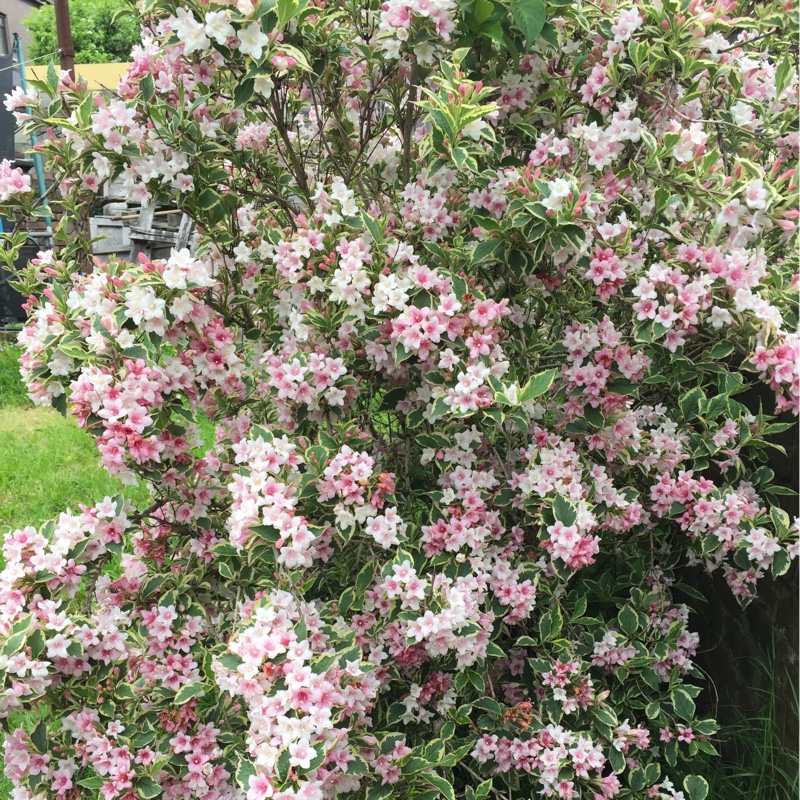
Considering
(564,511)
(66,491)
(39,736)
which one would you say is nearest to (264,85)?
(564,511)

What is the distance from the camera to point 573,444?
2.06 meters

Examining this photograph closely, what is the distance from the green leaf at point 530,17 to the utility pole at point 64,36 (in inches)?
161

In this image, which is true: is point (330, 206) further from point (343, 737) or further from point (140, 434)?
point (343, 737)

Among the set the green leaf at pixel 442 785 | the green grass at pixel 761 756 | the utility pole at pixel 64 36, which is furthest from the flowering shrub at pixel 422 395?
the utility pole at pixel 64 36

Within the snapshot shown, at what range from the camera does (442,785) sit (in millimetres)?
1798

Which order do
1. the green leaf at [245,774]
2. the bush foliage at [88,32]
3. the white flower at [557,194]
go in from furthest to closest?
the bush foliage at [88,32]
the white flower at [557,194]
the green leaf at [245,774]

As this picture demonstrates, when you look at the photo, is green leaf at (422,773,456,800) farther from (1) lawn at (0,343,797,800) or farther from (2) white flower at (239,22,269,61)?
(2) white flower at (239,22,269,61)

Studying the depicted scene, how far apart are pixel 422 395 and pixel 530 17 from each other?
0.90 m

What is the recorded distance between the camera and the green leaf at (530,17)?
69.1 inches

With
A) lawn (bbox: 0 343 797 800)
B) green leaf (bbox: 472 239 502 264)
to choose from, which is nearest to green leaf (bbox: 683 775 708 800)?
lawn (bbox: 0 343 797 800)

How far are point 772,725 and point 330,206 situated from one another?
6.02 feet

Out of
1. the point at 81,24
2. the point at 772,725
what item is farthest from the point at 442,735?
the point at 81,24

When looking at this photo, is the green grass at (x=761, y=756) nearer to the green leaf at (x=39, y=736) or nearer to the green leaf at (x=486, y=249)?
the green leaf at (x=486, y=249)

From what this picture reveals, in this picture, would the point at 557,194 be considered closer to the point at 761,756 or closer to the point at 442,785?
the point at 442,785
